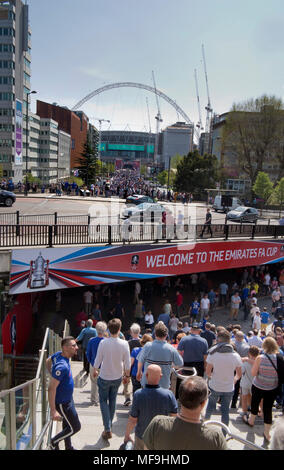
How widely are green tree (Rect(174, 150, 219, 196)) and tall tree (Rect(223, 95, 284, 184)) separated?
5507 mm

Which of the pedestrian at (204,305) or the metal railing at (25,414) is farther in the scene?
the pedestrian at (204,305)

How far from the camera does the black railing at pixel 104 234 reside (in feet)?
55.4

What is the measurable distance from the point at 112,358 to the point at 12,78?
75.0 metres

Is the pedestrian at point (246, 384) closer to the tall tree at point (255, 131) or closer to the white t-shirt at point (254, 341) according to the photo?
the white t-shirt at point (254, 341)

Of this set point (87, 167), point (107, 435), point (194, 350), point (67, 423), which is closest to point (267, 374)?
point (194, 350)

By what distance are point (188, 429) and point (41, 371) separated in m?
3.28

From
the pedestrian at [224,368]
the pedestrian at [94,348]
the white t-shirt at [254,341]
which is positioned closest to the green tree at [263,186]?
the white t-shirt at [254,341]

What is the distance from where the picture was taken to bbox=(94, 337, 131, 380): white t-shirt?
5594 mm

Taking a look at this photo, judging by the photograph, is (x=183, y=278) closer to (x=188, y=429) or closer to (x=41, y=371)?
(x=41, y=371)

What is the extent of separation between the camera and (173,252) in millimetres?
20812

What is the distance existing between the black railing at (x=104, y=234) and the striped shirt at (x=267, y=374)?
12591mm

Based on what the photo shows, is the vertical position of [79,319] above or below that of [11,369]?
above

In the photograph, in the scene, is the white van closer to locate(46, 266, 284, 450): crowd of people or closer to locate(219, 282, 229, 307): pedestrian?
locate(219, 282, 229, 307): pedestrian
